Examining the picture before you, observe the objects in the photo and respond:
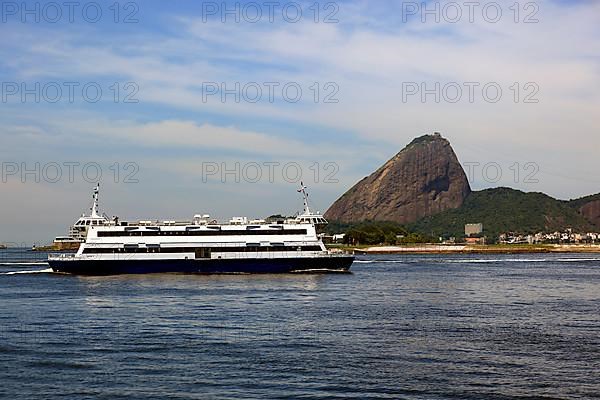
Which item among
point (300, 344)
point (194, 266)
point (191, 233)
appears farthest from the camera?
point (191, 233)

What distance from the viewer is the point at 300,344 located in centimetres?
2856

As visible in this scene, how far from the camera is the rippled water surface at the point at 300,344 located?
70.9 feet

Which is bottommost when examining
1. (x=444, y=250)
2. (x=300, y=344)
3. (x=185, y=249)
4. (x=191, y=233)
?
(x=300, y=344)

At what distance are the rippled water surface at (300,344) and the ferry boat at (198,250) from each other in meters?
20.1

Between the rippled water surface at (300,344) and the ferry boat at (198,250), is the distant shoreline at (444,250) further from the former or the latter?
the rippled water surface at (300,344)

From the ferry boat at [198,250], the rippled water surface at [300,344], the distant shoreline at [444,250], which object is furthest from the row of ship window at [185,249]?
the distant shoreline at [444,250]

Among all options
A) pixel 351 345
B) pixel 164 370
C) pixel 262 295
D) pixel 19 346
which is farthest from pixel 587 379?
pixel 262 295

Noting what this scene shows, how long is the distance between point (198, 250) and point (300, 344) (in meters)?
45.4

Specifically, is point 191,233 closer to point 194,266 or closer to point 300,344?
point 194,266

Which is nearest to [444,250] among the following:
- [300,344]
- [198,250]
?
[198,250]

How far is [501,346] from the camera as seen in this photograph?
91.9 feet

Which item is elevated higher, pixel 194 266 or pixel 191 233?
pixel 191 233

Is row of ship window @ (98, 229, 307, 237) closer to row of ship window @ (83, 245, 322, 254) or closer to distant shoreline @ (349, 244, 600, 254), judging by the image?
row of ship window @ (83, 245, 322, 254)

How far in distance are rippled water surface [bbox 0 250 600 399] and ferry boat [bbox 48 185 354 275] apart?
20102 mm
